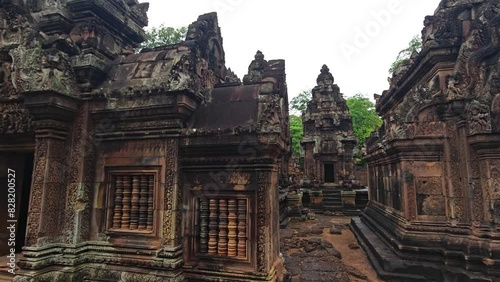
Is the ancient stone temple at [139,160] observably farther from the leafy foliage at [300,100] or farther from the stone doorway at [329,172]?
the leafy foliage at [300,100]

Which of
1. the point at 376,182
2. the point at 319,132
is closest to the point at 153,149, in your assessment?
the point at 376,182

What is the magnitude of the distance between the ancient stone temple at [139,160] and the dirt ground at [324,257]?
2.23 metres

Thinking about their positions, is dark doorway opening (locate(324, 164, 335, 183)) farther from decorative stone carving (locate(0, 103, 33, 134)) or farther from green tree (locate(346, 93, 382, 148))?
decorative stone carving (locate(0, 103, 33, 134))

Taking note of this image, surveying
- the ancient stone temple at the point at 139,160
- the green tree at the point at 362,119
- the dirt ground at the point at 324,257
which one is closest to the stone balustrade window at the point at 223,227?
the ancient stone temple at the point at 139,160

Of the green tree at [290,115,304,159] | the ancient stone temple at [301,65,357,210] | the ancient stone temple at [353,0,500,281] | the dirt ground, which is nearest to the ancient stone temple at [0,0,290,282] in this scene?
the dirt ground

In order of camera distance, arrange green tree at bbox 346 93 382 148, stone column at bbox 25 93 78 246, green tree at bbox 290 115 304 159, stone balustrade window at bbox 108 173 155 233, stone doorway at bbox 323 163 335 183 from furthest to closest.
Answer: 1. green tree at bbox 290 115 304 159
2. green tree at bbox 346 93 382 148
3. stone doorway at bbox 323 163 335 183
4. stone balustrade window at bbox 108 173 155 233
5. stone column at bbox 25 93 78 246

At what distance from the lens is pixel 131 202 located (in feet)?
15.7

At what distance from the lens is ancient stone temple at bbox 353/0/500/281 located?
19.1 ft

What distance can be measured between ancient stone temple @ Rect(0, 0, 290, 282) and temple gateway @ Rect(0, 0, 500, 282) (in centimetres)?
2

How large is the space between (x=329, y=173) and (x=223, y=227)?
17.6 metres

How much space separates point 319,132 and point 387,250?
14.3 metres

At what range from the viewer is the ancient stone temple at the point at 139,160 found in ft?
14.1

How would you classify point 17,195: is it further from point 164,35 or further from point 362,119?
point 362,119

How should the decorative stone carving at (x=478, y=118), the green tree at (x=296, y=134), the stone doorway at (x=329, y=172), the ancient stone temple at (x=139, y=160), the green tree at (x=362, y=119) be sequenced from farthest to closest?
the green tree at (x=296, y=134) → the green tree at (x=362, y=119) → the stone doorway at (x=329, y=172) → the decorative stone carving at (x=478, y=118) → the ancient stone temple at (x=139, y=160)
